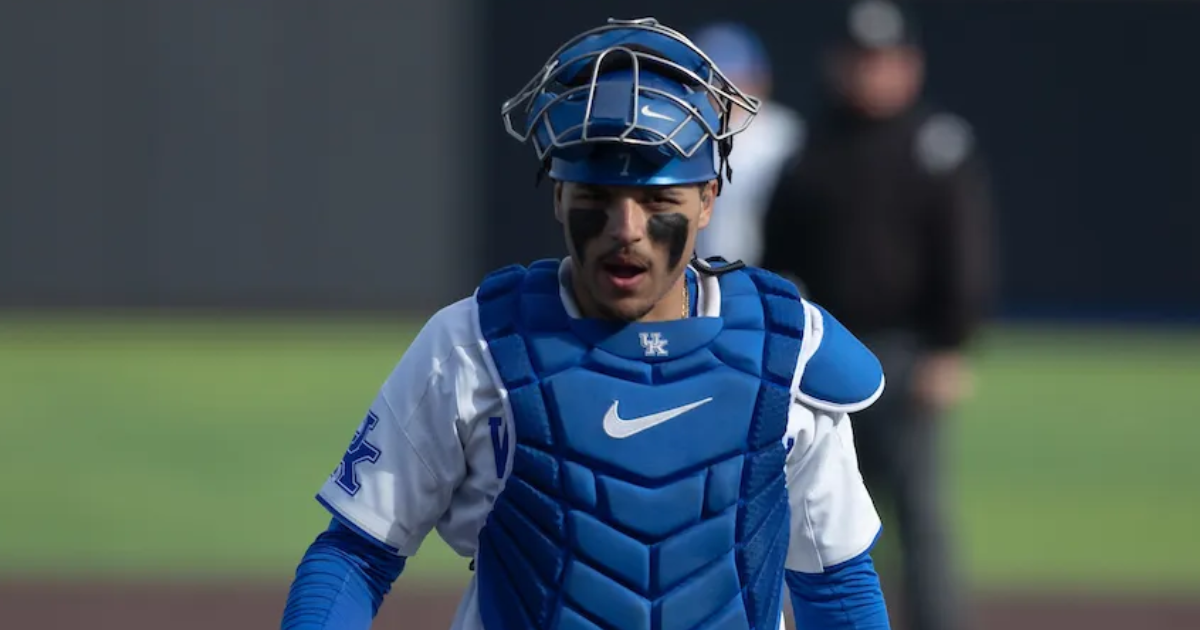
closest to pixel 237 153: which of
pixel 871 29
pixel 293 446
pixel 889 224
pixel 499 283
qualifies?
pixel 293 446

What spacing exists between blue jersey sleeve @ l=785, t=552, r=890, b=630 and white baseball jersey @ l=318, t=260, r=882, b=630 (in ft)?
0.13

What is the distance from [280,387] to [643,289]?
1136 cm

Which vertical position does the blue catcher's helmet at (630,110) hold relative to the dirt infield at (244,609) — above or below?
above

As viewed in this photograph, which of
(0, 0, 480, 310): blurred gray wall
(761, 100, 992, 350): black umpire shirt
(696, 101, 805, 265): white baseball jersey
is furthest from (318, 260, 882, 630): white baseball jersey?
(0, 0, 480, 310): blurred gray wall

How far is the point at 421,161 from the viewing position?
59.6ft

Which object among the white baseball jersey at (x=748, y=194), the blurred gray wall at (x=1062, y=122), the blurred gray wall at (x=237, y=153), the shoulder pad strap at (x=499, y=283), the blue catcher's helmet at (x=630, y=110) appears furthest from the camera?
the blurred gray wall at (x=1062, y=122)

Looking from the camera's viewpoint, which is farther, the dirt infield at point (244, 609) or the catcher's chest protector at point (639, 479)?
the dirt infield at point (244, 609)

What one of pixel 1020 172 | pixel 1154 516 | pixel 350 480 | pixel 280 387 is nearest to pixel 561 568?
pixel 350 480

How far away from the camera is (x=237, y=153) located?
59.1 ft

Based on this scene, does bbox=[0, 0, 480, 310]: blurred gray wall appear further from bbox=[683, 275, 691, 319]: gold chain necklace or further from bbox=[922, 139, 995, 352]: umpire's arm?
bbox=[683, 275, 691, 319]: gold chain necklace

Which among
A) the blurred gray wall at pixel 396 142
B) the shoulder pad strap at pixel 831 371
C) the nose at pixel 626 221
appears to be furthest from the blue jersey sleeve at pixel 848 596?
the blurred gray wall at pixel 396 142

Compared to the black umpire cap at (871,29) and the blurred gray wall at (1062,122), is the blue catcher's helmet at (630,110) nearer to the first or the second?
the black umpire cap at (871,29)

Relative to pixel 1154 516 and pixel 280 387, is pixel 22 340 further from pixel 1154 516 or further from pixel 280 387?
pixel 1154 516

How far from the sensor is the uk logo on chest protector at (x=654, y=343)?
3.66 metres
